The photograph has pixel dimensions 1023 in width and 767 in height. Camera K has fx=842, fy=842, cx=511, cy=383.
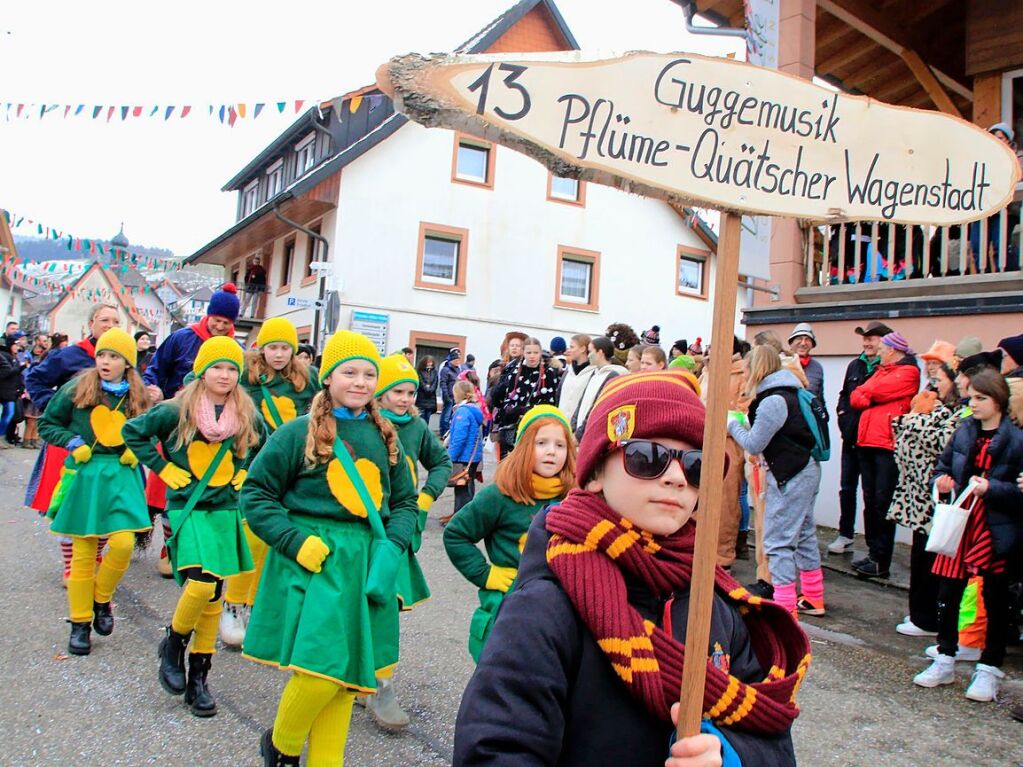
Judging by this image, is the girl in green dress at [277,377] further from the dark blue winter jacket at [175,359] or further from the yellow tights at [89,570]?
the dark blue winter jacket at [175,359]

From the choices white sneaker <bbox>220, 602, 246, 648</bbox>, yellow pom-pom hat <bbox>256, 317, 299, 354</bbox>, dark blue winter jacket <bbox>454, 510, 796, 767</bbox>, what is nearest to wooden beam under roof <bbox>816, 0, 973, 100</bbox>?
yellow pom-pom hat <bbox>256, 317, 299, 354</bbox>

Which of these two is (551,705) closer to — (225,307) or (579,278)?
(225,307)

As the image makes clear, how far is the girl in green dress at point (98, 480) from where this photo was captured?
4.64 meters

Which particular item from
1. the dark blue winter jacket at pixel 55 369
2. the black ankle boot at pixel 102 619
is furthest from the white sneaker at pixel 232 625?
the dark blue winter jacket at pixel 55 369

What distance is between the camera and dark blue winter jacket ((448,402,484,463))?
871cm

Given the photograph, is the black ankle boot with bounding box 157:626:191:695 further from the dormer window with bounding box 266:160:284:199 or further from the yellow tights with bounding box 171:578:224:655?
the dormer window with bounding box 266:160:284:199

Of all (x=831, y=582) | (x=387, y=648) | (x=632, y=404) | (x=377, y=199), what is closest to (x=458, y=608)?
(x=387, y=648)

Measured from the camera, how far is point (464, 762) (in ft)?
4.67

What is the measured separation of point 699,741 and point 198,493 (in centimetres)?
329

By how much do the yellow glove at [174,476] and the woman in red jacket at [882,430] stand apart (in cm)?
520

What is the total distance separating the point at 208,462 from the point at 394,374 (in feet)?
3.76

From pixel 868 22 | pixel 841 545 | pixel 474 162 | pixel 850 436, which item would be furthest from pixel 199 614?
pixel 474 162

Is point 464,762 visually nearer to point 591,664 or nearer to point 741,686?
point 591,664

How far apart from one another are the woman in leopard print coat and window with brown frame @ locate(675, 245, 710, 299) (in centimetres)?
2023
